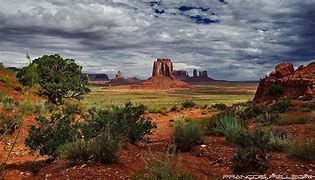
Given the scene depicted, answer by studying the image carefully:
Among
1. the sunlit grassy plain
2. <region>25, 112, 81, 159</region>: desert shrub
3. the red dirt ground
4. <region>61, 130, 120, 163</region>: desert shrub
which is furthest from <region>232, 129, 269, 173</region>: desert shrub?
the sunlit grassy plain

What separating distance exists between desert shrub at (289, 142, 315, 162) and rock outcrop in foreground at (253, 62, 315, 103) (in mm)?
39295

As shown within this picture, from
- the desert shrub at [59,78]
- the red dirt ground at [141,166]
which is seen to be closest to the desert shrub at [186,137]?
the red dirt ground at [141,166]

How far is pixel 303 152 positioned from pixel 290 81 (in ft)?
153

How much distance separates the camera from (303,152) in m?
8.98

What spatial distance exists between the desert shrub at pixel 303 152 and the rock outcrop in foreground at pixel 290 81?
129 ft

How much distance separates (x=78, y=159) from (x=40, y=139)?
3137 mm

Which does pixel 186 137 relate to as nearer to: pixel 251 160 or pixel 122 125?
pixel 122 125

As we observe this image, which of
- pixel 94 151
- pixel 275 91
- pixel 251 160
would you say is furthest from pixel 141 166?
pixel 275 91

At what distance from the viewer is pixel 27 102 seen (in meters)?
4.54

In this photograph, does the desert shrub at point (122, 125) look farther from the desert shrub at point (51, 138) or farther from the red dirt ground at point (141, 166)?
the red dirt ground at point (141, 166)

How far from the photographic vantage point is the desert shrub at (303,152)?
352 inches

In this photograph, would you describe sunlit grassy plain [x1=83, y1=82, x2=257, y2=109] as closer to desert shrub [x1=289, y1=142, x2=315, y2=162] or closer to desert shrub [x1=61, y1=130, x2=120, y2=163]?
desert shrub [x1=61, y1=130, x2=120, y2=163]

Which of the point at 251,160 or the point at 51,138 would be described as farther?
the point at 51,138

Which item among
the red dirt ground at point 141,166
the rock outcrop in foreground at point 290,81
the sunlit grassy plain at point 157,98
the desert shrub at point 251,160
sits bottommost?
the sunlit grassy plain at point 157,98
